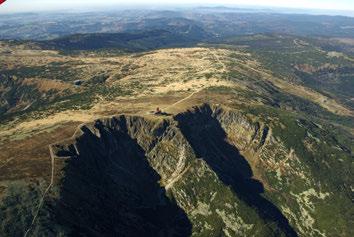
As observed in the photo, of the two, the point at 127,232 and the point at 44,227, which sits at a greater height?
the point at 44,227

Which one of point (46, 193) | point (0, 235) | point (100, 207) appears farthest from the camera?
point (100, 207)

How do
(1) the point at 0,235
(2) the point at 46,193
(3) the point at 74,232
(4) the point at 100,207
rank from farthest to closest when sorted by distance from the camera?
(4) the point at 100,207 < (2) the point at 46,193 < (3) the point at 74,232 < (1) the point at 0,235

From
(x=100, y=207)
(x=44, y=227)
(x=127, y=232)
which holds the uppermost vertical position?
(x=44, y=227)

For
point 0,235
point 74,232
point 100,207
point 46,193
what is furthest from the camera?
point 100,207

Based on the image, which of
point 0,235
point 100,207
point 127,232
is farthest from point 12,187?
point 127,232

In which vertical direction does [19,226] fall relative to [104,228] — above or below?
above

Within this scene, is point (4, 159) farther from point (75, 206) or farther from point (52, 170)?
point (75, 206)

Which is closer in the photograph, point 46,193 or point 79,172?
point 46,193

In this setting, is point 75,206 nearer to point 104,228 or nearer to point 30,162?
point 104,228

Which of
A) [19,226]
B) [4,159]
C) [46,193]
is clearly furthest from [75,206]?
[4,159]
